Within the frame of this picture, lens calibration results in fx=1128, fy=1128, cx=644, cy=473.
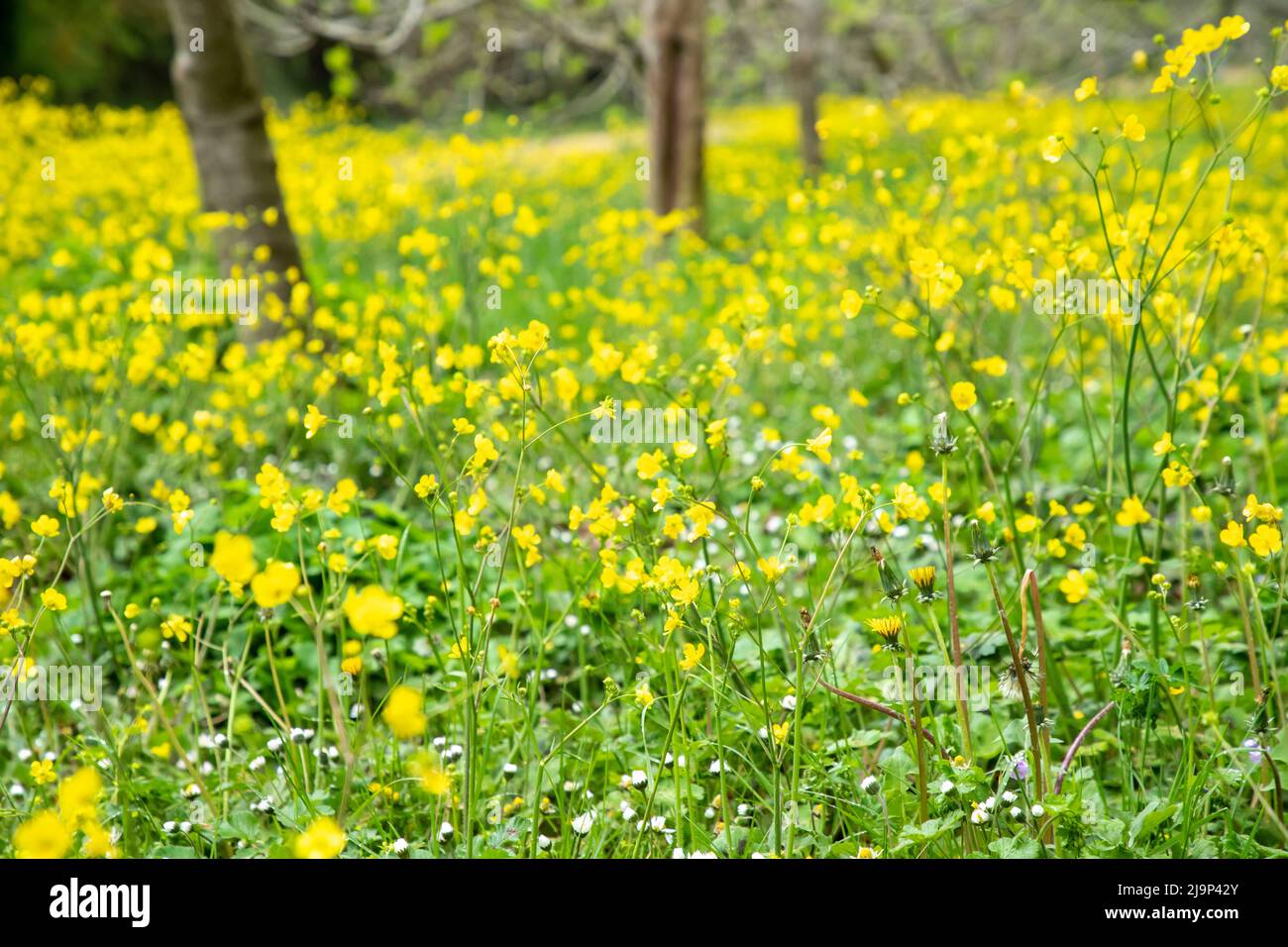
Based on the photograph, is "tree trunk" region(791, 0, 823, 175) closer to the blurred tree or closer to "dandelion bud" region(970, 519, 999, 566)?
the blurred tree

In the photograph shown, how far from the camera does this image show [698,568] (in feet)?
6.10

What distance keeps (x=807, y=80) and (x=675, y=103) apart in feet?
9.66

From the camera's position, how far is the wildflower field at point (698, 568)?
1718 mm

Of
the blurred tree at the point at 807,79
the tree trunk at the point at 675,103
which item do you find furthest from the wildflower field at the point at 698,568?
the blurred tree at the point at 807,79

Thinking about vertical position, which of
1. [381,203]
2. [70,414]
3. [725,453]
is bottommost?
[725,453]

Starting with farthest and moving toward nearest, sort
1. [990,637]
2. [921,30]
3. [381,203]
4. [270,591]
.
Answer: [921,30], [381,203], [990,637], [270,591]

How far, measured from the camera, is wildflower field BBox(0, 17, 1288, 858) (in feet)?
5.64

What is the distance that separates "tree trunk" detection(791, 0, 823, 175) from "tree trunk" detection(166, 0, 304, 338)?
5356mm

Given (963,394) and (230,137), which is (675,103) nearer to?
(230,137)
